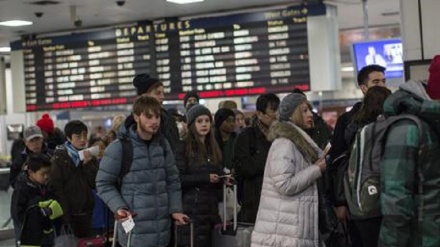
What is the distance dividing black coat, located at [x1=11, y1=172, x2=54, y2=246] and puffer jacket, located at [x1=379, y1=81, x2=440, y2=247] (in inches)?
132

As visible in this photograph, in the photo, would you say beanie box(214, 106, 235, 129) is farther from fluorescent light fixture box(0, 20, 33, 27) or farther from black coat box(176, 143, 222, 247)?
fluorescent light fixture box(0, 20, 33, 27)

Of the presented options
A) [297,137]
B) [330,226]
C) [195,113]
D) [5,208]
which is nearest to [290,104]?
[297,137]

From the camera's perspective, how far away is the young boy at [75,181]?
5.86 meters

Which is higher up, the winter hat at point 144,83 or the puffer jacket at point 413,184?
the winter hat at point 144,83

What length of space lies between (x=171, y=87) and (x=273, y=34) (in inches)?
67.3

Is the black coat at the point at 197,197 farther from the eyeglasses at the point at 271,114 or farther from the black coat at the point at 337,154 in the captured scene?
the black coat at the point at 337,154

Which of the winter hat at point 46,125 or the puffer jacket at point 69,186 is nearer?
the puffer jacket at point 69,186

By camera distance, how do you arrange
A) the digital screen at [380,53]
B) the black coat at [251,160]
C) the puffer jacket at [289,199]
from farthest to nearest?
the digital screen at [380,53] < the black coat at [251,160] < the puffer jacket at [289,199]

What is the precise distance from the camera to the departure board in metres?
10.2

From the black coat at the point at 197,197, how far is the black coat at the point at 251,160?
0.28m

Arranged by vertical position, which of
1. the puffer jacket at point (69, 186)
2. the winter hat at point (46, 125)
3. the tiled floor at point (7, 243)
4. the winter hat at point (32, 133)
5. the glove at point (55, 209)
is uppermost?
the winter hat at point (46, 125)

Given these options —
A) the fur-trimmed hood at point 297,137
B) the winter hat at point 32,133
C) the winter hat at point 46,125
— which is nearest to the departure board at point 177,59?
the winter hat at point 46,125

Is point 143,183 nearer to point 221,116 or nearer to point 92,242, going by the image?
point 92,242

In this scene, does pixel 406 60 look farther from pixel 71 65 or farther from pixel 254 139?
pixel 71 65
